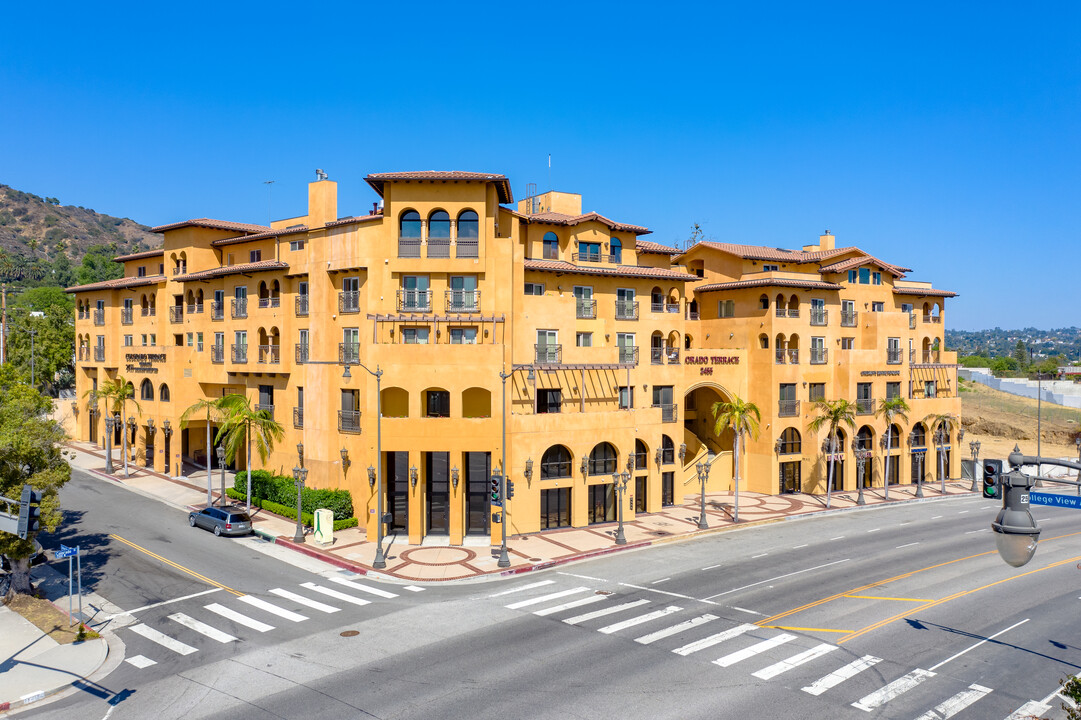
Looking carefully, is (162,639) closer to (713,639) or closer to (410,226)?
(713,639)

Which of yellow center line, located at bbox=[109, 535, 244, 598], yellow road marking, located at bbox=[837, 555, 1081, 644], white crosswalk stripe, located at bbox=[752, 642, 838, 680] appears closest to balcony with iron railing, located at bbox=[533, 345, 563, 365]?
yellow center line, located at bbox=[109, 535, 244, 598]

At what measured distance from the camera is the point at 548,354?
4481cm

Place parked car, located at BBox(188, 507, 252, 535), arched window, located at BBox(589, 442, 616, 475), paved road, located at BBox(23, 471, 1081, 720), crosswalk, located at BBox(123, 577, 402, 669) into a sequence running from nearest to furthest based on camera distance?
paved road, located at BBox(23, 471, 1081, 720)
crosswalk, located at BBox(123, 577, 402, 669)
parked car, located at BBox(188, 507, 252, 535)
arched window, located at BBox(589, 442, 616, 475)

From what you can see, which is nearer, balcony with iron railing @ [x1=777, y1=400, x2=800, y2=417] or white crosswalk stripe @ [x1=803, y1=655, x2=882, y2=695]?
white crosswalk stripe @ [x1=803, y1=655, x2=882, y2=695]

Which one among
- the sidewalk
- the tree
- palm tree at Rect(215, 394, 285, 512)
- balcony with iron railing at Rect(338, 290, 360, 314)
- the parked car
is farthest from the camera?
palm tree at Rect(215, 394, 285, 512)

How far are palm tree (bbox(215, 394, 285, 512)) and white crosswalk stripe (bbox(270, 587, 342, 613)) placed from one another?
48.7 ft

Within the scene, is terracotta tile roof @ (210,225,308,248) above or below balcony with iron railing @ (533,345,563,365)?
above

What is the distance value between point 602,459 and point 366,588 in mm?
17516

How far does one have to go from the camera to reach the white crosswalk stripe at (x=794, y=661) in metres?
21.3

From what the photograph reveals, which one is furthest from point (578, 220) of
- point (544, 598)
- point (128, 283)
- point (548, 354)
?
point (128, 283)

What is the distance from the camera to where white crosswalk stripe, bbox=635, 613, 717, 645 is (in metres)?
24.0

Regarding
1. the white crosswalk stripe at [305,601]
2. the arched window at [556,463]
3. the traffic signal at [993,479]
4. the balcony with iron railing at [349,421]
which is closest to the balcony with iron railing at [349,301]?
the balcony with iron railing at [349,421]

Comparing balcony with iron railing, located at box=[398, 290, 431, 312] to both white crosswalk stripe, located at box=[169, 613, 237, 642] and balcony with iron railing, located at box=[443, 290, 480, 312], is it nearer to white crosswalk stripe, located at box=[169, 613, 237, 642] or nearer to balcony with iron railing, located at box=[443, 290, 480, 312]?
balcony with iron railing, located at box=[443, 290, 480, 312]

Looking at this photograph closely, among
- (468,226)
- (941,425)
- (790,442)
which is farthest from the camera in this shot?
(941,425)
